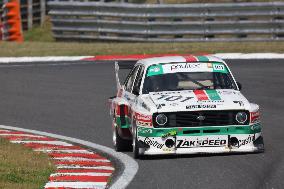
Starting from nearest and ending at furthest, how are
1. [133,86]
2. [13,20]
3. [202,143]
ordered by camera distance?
[202,143] < [133,86] < [13,20]

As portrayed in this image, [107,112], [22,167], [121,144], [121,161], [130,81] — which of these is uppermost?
[130,81]

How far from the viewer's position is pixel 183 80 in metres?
13.9

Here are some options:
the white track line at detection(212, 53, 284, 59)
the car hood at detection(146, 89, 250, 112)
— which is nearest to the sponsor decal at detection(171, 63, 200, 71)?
the car hood at detection(146, 89, 250, 112)

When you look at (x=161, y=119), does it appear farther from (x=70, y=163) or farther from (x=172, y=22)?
(x=172, y=22)

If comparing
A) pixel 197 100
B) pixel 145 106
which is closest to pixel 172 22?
pixel 145 106

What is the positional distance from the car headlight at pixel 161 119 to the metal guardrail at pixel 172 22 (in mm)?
20348

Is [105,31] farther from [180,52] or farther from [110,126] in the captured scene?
[110,126]

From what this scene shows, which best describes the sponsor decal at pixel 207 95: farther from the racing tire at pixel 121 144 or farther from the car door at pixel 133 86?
the racing tire at pixel 121 144

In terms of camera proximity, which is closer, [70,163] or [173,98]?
[70,163]

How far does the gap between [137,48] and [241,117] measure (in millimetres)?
20000

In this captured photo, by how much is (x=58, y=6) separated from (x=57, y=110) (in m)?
18.5

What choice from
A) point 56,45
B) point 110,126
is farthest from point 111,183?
point 56,45

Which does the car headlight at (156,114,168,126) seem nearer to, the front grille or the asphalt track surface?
the front grille

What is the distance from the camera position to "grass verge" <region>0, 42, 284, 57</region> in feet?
103
